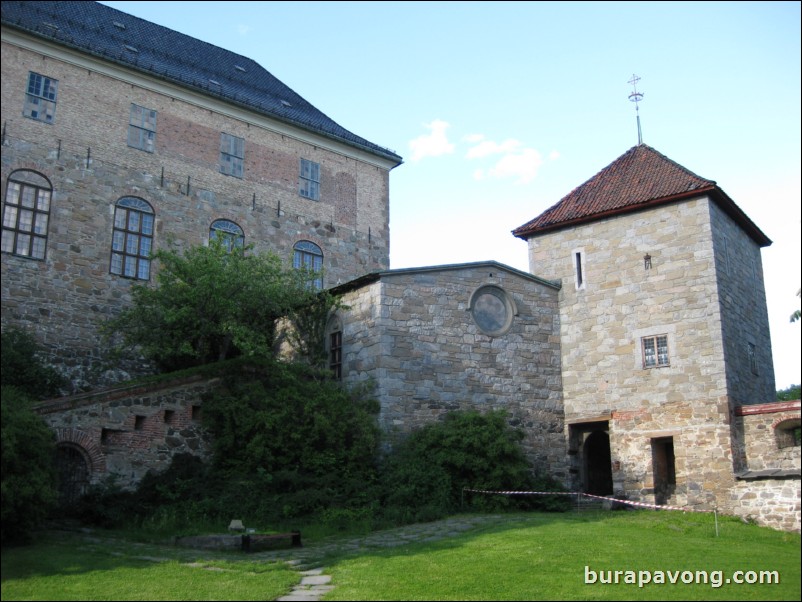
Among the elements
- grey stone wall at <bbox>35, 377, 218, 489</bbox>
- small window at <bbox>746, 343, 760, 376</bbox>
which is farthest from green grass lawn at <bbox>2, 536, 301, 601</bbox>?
small window at <bbox>746, 343, 760, 376</bbox>

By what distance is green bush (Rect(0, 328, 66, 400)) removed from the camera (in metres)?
18.7

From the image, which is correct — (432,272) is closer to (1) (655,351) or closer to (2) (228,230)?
(1) (655,351)

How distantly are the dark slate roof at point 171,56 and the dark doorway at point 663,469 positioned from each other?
14.9 metres

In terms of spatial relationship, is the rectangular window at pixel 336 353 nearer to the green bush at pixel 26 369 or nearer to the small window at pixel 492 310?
the small window at pixel 492 310

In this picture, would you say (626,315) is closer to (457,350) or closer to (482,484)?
(457,350)

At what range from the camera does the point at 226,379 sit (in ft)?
58.9

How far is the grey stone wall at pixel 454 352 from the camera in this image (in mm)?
18906

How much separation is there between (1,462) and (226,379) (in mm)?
6428

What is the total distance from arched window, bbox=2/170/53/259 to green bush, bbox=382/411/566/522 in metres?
11.2

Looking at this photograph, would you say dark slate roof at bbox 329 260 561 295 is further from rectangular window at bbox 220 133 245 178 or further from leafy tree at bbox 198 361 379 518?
rectangular window at bbox 220 133 245 178

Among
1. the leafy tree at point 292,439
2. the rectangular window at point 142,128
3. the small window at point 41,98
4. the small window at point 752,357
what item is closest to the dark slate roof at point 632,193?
the small window at point 752,357

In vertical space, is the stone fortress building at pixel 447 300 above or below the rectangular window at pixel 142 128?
below

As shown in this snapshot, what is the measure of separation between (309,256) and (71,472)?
42.0ft

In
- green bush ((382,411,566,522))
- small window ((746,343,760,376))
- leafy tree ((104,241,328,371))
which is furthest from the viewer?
small window ((746,343,760,376))
